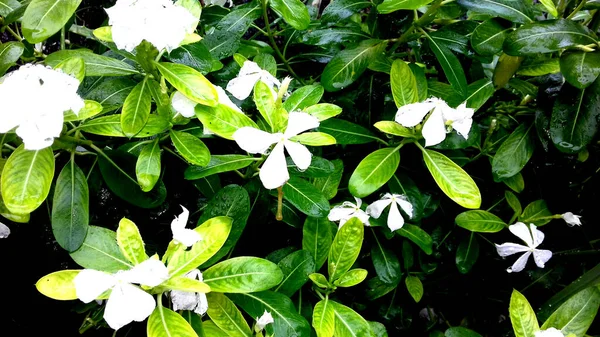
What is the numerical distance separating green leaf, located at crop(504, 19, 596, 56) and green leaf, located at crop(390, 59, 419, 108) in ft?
0.59

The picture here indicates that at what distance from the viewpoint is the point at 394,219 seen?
101 cm

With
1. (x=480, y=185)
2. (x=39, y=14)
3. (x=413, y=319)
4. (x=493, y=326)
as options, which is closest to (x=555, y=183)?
(x=480, y=185)

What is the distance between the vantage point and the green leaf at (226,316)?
0.81 metres

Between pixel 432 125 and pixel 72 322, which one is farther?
pixel 72 322

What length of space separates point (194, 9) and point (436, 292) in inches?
38.5

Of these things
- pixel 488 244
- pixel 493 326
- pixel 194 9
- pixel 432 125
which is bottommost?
pixel 493 326

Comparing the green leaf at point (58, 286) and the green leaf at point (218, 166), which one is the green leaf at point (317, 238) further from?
the green leaf at point (58, 286)

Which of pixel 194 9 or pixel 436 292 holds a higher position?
pixel 194 9

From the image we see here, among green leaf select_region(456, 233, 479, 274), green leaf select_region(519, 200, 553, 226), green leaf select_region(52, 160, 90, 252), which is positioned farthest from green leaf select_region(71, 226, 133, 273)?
green leaf select_region(519, 200, 553, 226)

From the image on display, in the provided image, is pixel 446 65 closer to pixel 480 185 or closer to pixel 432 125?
pixel 432 125

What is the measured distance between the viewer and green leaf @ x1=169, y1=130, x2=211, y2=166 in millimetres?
797

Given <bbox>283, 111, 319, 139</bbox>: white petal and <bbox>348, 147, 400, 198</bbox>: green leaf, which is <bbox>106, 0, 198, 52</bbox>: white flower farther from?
<bbox>348, 147, 400, 198</bbox>: green leaf

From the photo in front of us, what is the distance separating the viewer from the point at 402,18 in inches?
45.0

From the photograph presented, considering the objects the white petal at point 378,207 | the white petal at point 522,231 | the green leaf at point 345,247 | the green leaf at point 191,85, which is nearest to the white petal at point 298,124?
the green leaf at point 191,85
